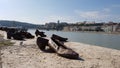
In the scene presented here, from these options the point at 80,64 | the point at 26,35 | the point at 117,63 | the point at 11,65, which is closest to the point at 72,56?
the point at 80,64

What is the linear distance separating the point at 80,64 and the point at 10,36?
2141cm

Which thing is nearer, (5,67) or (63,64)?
(5,67)

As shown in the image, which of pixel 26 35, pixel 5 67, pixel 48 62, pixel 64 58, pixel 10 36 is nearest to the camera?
pixel 5 67

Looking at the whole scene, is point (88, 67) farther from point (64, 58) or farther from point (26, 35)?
point (26, 35)

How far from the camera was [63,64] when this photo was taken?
1281cm

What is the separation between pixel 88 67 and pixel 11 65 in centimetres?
415

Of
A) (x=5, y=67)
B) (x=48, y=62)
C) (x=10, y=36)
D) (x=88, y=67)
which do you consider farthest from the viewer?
(x=10, y=36)

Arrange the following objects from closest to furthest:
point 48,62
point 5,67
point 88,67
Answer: point 5,67
point 88,67
point 48,62

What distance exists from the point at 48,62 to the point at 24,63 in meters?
1.56

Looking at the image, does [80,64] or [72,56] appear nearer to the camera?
[80,64]

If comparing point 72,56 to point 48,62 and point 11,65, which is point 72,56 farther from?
point 11,65

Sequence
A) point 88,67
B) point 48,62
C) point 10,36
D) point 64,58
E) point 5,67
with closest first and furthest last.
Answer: point 5,67 < point 88,67 < point 48,62 < point 64,58 < point 10,36

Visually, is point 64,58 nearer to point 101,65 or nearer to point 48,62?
point 48,62

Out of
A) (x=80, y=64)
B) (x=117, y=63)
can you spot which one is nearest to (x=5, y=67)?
(x=80, y=64)
